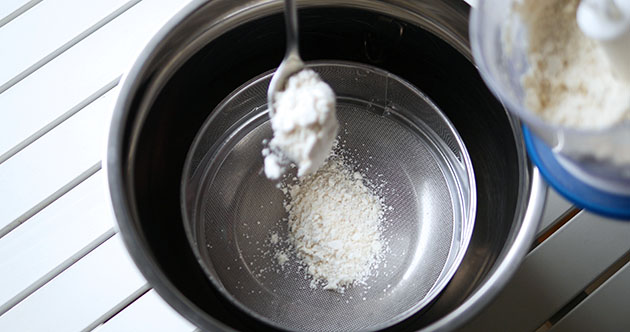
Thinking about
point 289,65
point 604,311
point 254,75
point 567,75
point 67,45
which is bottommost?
point 604,311

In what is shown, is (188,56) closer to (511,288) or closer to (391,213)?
(391,213)

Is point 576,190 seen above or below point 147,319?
below

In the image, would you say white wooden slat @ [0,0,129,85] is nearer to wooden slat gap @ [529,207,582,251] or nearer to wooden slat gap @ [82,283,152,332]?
wooden slat gap @ [82,283,152,332]

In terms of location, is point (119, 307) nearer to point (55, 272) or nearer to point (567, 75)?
point (55, 272)

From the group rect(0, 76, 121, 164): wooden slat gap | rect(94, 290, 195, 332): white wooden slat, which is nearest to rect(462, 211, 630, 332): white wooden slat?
rect(94, 290, 195, 332): white wooden slat

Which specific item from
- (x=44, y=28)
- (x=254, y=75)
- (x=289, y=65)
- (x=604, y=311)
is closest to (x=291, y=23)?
(x=289, y=65)
